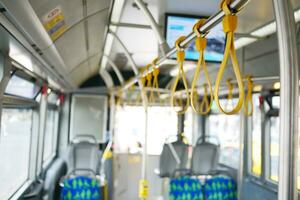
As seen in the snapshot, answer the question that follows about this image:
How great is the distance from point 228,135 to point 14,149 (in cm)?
322

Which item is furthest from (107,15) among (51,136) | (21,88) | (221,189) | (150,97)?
(51,136)

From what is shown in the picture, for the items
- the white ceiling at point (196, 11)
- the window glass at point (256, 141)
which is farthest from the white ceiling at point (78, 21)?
the window glass at point (256, 141)

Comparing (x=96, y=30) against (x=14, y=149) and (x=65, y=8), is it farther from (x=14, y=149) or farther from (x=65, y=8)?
(x=14, y=149)

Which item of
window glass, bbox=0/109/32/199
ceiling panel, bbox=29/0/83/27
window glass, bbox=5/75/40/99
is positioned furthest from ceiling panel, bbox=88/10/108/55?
window glass, bbox=0/109/32/199

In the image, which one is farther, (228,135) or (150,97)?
(228,135)

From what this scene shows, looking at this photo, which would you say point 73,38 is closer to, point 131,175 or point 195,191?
point 195,191

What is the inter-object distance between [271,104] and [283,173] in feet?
9.59

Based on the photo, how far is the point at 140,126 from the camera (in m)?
6.17

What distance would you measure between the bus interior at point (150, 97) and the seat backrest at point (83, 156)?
0.05 feet

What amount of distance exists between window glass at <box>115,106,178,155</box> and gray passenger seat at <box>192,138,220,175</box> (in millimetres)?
1445

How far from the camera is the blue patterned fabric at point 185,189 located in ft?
13.7

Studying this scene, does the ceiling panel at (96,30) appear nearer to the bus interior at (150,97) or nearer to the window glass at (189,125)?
the bus interior at (150,97)

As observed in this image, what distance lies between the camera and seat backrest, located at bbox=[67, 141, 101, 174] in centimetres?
466

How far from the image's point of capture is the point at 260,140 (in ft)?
12.0
